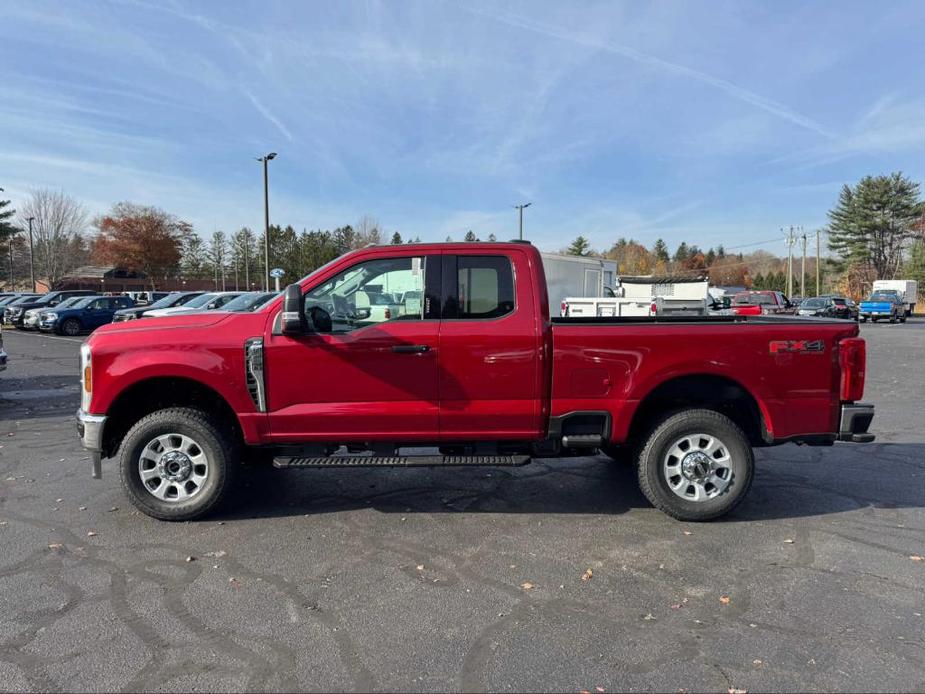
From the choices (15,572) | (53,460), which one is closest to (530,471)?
(15,572)

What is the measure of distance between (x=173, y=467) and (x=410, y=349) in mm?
2018

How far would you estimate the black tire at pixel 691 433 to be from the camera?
4.63 meters

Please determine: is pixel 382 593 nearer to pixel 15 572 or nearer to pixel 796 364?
pixel 15 572

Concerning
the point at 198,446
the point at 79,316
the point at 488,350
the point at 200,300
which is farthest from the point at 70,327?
the point at 488,350

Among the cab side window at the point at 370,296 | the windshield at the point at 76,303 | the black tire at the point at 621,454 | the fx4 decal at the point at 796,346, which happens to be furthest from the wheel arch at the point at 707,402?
the windshield at the point at 76,303

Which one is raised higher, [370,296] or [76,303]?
[76,303]

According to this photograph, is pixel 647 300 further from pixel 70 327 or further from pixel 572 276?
pixel 70 327

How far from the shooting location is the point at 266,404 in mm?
4594

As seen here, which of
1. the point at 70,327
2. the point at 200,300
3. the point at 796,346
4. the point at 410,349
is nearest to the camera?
the point at 410,349

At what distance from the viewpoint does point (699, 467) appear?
4.68 m

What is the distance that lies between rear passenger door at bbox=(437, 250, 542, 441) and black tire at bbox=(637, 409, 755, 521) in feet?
2.97

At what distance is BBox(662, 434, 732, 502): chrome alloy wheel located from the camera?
4.68 m

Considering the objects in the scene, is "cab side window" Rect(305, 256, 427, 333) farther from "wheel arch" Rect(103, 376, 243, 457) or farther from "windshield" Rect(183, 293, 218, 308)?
"windshield" Rect(183, 293, 218, 308)

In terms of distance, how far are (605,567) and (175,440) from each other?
128 inches
